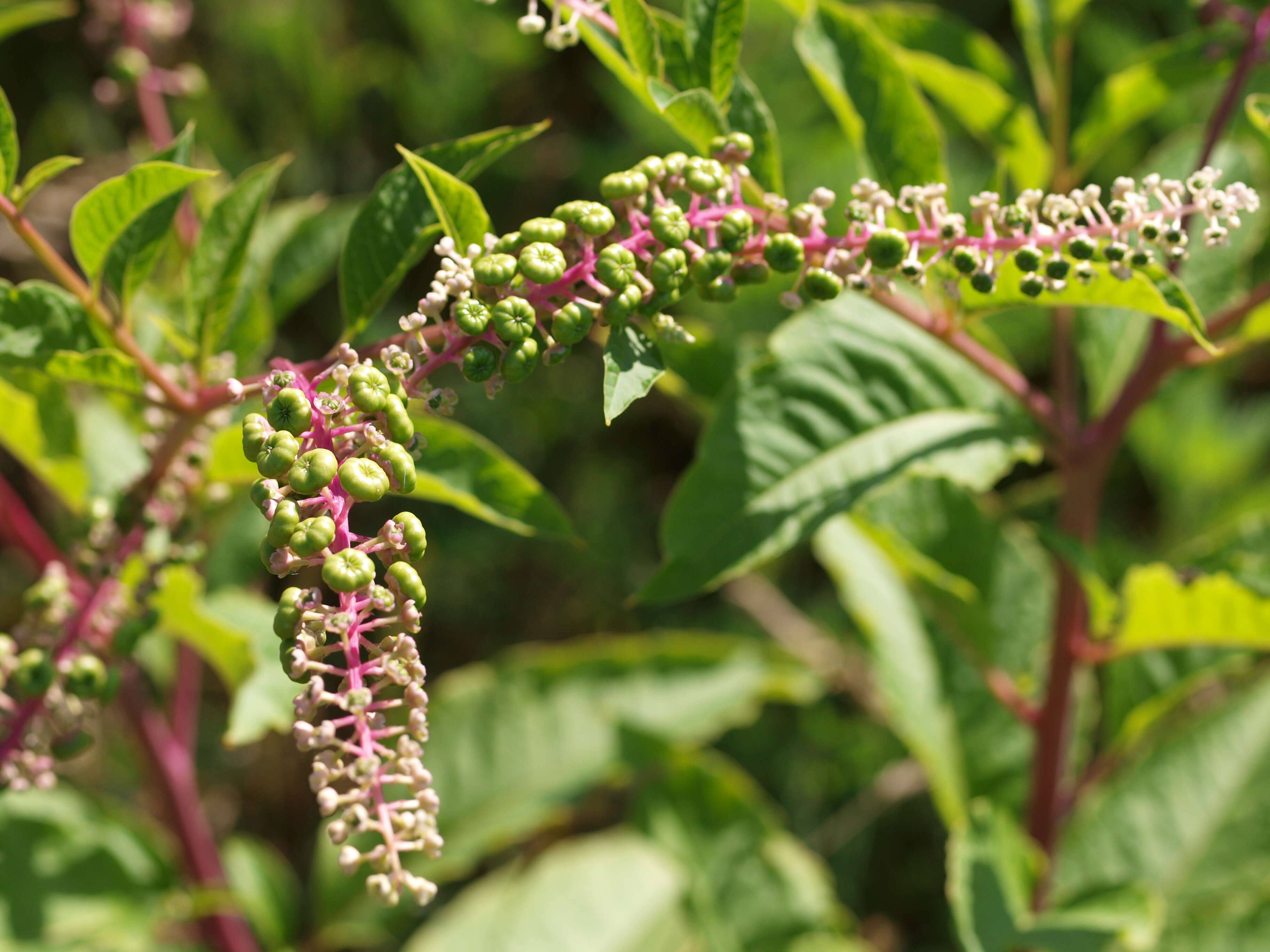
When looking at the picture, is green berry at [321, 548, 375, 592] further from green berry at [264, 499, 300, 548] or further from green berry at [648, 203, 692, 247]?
green berry at [648, 203, 692, 247]

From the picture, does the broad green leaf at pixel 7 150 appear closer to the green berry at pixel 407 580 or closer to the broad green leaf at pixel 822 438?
the green berry at pixel 407 580

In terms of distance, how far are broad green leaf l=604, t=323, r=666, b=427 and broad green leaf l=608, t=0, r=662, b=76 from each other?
35cm

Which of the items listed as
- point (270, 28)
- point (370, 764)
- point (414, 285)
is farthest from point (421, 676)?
point (270, 28)

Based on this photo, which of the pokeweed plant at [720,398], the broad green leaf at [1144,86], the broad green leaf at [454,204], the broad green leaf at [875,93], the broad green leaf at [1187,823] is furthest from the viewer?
the broad green leaf at [1187,823]

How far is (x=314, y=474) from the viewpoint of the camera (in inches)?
39.8

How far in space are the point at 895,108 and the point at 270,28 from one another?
266 centimetres

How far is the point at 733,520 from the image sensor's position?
5.04 ft

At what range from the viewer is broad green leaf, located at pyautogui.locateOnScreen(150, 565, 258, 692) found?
5.73 ft

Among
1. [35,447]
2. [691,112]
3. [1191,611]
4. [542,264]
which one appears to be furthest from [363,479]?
Result: [1191,611]

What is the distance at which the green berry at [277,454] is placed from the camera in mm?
1010

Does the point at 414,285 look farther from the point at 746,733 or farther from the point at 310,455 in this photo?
the point at 310,455

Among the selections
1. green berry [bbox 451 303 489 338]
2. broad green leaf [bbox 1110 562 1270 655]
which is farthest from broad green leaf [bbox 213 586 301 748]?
broad green leaf [bbox 1110 562 1270 655]

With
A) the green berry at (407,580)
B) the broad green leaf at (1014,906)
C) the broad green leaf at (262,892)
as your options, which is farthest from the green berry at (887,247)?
the broad green leaf at (262,892)

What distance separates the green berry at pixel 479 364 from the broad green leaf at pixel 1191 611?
108 cm
